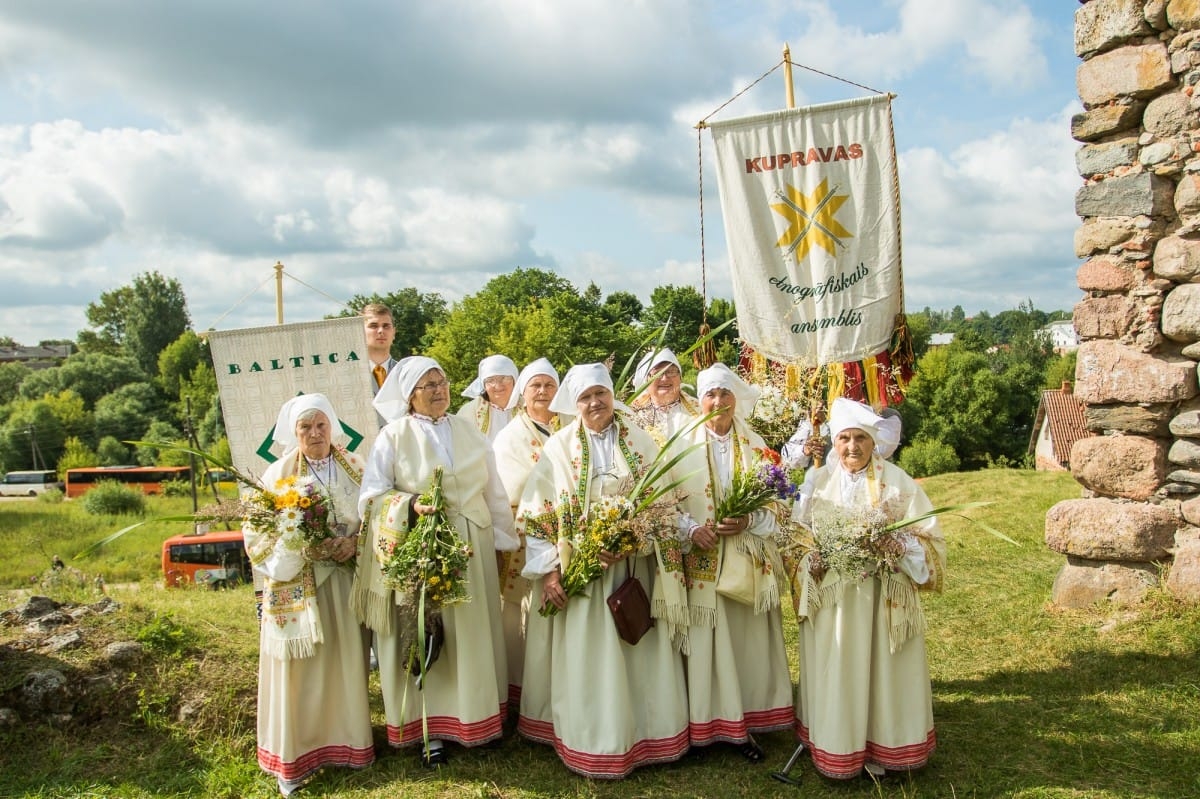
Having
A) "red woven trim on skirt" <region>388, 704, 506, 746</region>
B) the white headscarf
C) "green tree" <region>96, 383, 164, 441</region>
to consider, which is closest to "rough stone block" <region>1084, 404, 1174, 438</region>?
the white headscarf

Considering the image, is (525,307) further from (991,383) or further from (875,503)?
(875,503)

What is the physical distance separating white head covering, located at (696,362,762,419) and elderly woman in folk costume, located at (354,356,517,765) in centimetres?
126

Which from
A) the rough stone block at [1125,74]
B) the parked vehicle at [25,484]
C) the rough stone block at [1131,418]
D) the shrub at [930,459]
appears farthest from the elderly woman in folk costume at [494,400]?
the parked vehicle at [25,484]

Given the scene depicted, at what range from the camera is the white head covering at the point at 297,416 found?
4531 mm

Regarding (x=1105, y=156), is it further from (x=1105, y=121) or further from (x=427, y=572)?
(x=427, y=572)

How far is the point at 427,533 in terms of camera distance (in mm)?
4219

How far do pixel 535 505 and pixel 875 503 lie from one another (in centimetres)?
173

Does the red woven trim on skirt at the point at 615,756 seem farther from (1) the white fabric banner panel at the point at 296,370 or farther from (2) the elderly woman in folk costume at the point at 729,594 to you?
(1) the white fabric banner panel at the point at 296,370

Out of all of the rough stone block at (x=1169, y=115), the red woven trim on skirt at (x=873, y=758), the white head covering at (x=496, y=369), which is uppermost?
the rough stone block at (x=1169, y=115)

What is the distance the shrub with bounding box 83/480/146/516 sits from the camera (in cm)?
4047

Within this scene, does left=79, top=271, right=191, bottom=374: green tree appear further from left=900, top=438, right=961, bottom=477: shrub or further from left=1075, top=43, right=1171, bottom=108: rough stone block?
left=1075, top=43, right=1171, bottom=108: rough stone block

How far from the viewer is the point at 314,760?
4523 millimetres

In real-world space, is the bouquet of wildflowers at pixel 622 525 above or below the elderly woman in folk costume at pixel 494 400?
below

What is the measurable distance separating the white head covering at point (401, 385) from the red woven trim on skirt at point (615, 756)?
1905 mm
